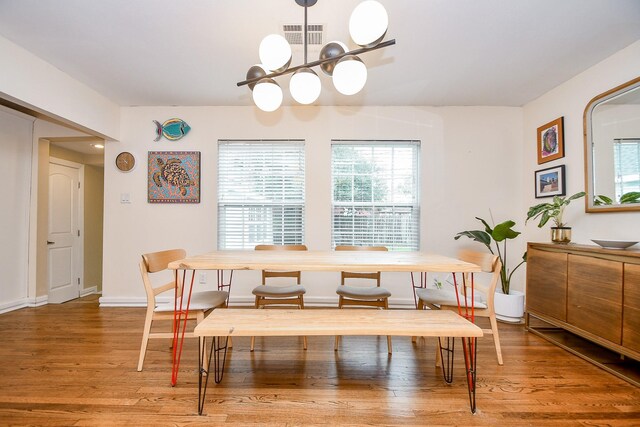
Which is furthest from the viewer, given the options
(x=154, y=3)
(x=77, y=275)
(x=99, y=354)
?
(x=77, y=275)

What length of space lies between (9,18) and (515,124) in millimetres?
4980

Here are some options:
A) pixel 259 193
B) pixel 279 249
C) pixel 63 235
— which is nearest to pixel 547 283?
pixel 279 249

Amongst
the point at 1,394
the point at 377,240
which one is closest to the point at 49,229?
the point at 1,394

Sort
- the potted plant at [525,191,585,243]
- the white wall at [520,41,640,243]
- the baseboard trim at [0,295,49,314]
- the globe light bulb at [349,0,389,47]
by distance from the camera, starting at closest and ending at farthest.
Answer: the globe light bulb at [349,0,389,47], the white wall at [520,41,640,243], the potted plant at [525,191,585,243], the baseboard trim at [0,295,49,314]

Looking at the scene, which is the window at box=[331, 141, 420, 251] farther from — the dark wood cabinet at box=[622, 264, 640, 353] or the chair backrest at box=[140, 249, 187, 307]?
the chair backrest at box=[140, 249, 187, 307]

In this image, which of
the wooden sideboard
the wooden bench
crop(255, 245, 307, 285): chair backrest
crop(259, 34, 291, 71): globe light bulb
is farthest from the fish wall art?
the wooden sideboard

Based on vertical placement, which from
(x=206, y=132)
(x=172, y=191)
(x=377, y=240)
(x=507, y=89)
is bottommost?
(x=377, y=240)

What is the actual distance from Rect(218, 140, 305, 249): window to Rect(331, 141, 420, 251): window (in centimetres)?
50

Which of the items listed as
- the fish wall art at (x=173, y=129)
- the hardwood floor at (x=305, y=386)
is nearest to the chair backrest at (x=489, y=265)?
the hardwood floor at (x=305, y=386)

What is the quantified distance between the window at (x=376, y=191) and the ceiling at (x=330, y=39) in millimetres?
730

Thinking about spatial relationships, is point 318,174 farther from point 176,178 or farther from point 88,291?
point 88,291

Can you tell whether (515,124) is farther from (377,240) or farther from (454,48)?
(377,240)

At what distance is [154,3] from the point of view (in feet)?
6.19

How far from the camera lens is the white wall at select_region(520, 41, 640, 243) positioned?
7.63 feet
